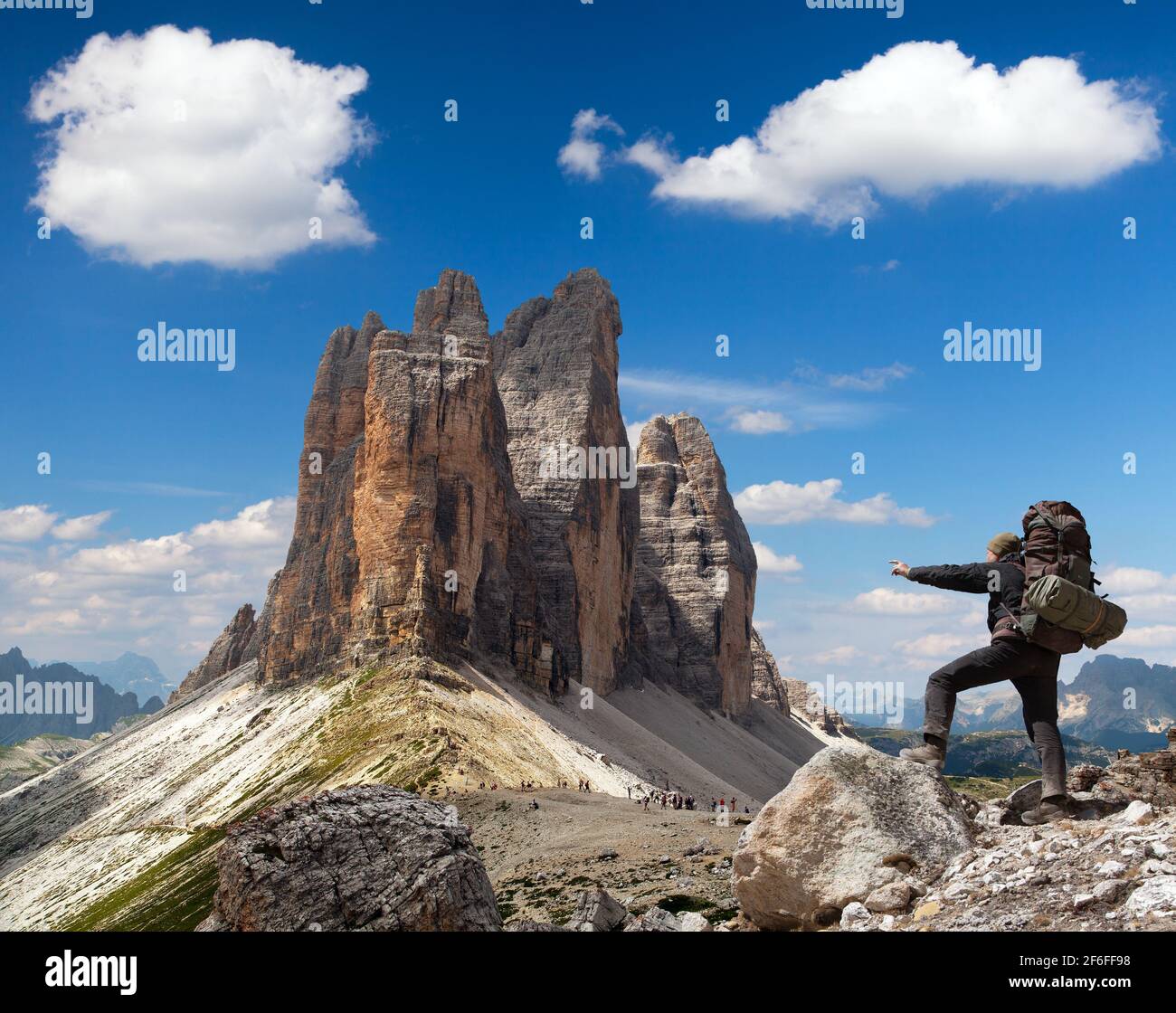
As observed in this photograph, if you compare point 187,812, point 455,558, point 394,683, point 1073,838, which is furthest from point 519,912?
point 455,558

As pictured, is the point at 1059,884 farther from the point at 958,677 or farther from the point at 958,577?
the point at 958,577

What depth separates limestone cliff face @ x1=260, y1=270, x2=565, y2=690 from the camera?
115m

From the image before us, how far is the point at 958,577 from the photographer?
15617 millimetres

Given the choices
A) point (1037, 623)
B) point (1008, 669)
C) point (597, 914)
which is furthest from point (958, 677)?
point (597, 914)

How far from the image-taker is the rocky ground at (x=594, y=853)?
29203 mm

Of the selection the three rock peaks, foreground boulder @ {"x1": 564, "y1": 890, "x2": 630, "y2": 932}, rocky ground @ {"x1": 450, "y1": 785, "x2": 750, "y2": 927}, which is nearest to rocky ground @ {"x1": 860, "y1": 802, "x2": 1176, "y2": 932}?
rocky ground @ {"x1": 450, "y1": 785, "x2": 750, "y2": 927}

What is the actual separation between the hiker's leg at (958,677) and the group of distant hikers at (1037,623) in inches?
0.5

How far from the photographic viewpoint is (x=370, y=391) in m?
127

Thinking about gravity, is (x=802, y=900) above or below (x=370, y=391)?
below

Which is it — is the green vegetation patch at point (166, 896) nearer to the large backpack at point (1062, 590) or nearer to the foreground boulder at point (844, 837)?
the foreground boulder at point (844, 837)
